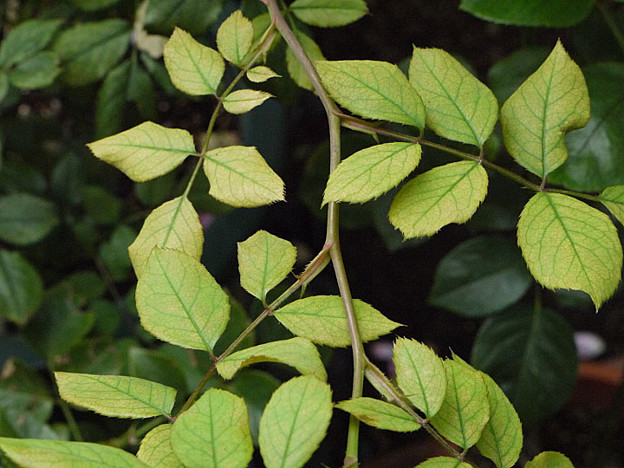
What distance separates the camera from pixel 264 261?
1.02 ft

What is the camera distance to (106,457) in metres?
0.22

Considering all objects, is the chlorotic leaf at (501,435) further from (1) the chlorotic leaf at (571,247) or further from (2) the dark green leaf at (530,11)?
(2) the dark green leaf at (530,11)

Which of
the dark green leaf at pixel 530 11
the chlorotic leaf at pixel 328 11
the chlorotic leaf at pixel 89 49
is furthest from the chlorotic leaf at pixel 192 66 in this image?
the chlorotic leaf at pixel 89 49

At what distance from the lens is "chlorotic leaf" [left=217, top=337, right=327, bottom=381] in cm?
27

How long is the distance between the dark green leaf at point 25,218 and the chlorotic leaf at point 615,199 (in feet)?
1.99

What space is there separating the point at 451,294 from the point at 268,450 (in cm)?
45

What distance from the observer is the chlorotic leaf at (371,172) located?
28cm

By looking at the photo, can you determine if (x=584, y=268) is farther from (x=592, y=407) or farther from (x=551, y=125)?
(x=592, y=407)

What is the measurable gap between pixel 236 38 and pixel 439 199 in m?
0.15

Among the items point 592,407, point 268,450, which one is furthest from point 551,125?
point 592,407

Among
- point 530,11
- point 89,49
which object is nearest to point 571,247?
point 530,11

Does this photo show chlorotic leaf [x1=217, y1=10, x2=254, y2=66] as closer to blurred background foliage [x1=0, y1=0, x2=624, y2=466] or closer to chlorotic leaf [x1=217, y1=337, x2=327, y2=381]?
blurred background foliage [x1=0, y1=0, x2=624, y2=466]

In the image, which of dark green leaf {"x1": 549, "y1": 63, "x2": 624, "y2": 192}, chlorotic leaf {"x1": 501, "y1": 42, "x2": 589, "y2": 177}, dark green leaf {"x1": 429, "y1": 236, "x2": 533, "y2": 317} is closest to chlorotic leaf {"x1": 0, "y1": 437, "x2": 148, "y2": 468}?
chlorotic leaf {"x1": 501, "y1": 42, "x2": 589, "y2": 177}

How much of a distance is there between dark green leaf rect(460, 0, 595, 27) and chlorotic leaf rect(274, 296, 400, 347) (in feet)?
0.92
